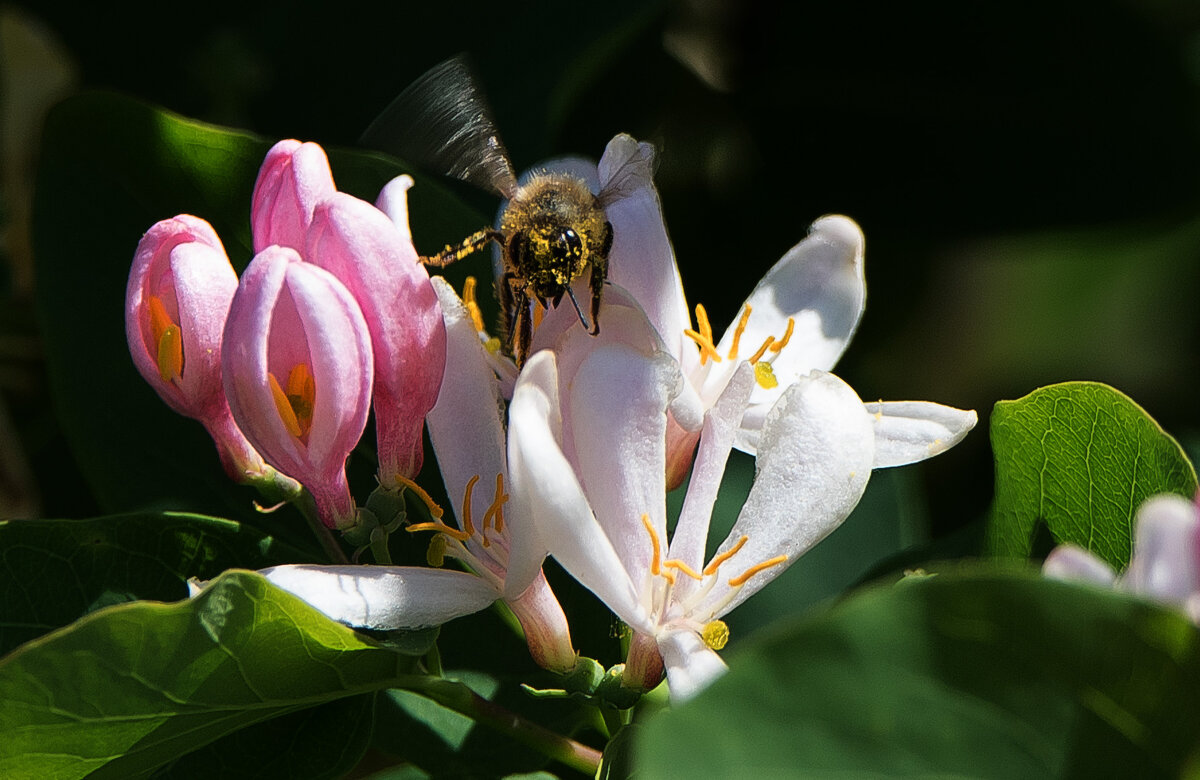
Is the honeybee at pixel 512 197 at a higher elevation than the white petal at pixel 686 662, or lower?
higher

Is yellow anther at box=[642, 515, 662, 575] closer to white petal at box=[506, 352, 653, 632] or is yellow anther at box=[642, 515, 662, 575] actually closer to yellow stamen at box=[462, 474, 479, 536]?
white petal at box=[506, 352, 653, 632]

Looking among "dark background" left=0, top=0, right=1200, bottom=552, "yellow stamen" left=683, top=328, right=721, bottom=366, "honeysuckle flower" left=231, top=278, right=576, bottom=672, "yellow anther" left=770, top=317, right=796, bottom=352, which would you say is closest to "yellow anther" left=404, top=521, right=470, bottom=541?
"honeysuckle flower" left=231, top=278, right=576, bottom=672

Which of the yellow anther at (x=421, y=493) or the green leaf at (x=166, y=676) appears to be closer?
the green leaf at (x=166, y=676)

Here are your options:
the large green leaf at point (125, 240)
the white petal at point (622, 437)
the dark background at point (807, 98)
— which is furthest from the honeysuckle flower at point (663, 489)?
the dark background at point (807, 98)

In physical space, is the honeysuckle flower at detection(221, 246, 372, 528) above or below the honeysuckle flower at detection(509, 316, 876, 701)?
above

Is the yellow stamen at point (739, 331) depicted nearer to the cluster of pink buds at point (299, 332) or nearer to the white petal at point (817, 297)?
the white petal at point (817, 297)

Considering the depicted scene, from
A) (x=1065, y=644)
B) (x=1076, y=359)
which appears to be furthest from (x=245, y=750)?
(x=1076, y=359)
